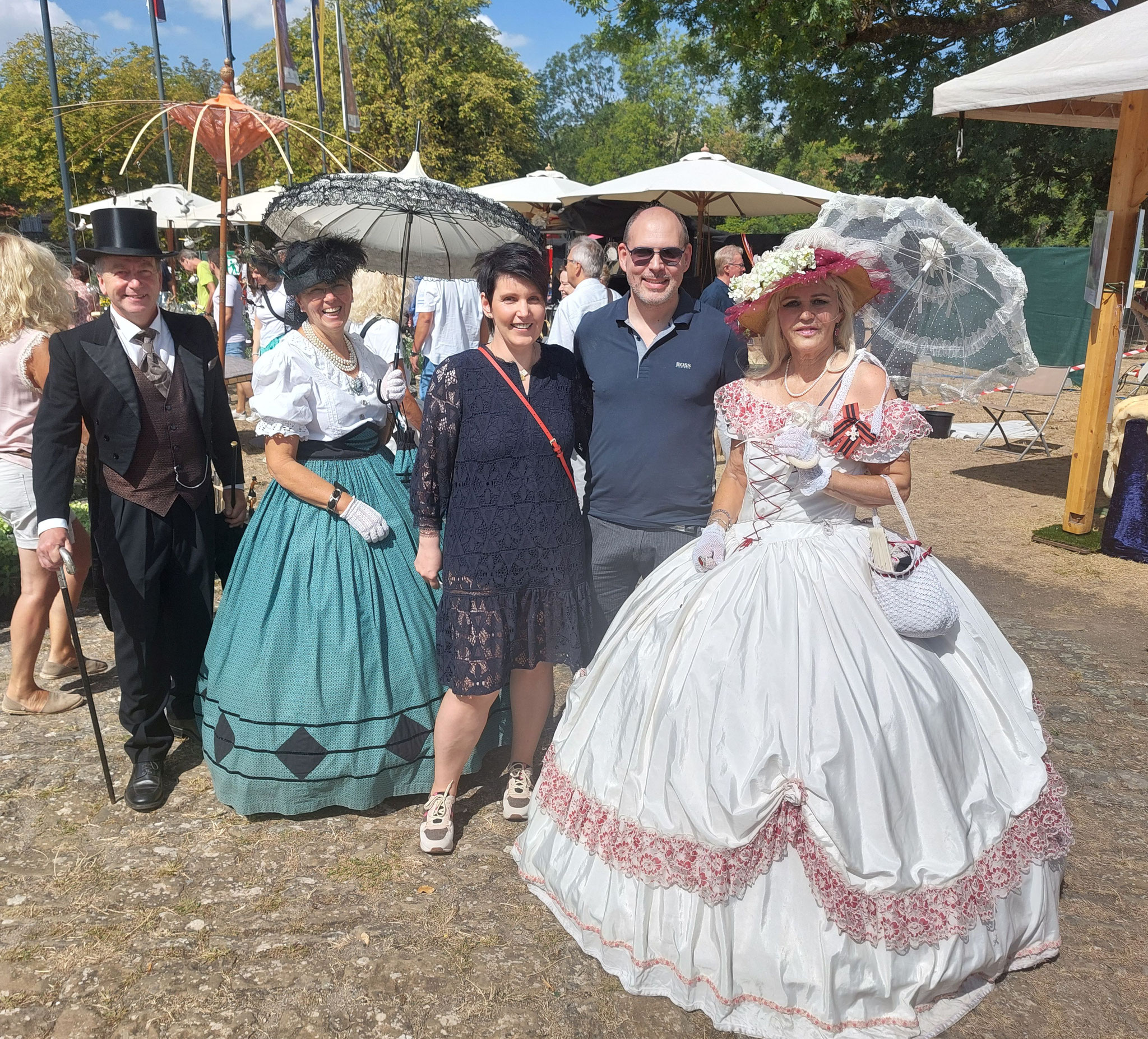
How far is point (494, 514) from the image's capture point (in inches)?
113

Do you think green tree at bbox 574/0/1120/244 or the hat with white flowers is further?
green tree at bbox 574/0/1120/244

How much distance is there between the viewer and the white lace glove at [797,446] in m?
2.57

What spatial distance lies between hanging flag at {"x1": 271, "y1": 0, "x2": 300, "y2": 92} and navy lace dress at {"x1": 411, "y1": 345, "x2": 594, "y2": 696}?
40.7 ft

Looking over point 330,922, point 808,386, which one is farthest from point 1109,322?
point 330,922

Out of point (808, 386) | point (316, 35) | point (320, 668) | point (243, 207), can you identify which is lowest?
point (320, 668)

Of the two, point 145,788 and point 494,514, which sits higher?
point 494,514

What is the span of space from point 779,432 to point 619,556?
0.76 metres

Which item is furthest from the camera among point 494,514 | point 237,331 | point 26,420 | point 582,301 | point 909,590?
point 237,331

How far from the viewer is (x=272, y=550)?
322 cm

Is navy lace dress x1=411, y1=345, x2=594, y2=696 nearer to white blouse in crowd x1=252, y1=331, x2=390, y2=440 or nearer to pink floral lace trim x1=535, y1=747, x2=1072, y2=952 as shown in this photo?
white blouse in crowd x1=252, y1=331, x2=390, y2=440

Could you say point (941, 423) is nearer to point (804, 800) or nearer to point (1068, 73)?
point (1068, 73)

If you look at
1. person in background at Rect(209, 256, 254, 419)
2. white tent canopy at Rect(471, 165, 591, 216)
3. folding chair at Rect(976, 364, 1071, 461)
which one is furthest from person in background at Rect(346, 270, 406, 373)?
folding chair at Rect(976, 364, 1071, 461)

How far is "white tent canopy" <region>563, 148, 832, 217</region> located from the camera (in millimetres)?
9359

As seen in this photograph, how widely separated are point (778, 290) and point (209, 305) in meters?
8.87
